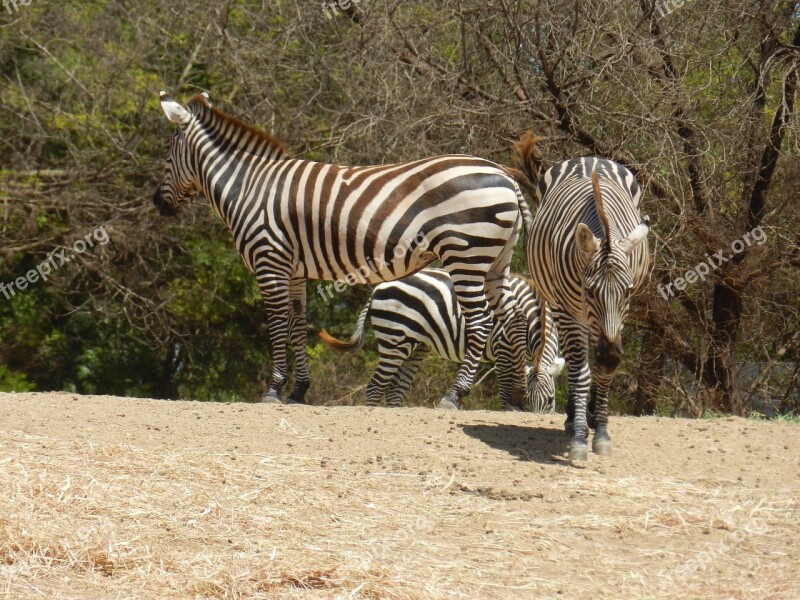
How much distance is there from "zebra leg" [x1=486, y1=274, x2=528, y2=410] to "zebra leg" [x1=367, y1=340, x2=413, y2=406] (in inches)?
39.5

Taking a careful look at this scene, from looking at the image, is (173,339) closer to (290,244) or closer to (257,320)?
(257,320)

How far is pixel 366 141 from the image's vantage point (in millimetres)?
11070


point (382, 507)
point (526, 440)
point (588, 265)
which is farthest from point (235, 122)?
point (382, 507)

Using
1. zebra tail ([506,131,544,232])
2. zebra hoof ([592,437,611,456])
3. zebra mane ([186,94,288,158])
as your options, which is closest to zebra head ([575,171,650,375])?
zebra hoof ([592,437,611,456])

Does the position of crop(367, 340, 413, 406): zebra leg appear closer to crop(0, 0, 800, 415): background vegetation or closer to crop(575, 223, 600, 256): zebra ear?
crop(0, 0, 800, 415): background vegetation

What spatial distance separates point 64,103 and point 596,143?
8141 millimetres

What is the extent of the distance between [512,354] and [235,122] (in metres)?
3.60

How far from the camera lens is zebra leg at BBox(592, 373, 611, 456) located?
21.9ft

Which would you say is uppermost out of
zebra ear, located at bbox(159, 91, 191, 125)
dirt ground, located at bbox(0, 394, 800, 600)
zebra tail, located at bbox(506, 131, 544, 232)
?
zebra ear, located at bbox(159, 91, 191, 125)

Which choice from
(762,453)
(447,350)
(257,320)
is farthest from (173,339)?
(762,453)

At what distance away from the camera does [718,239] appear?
9.96m

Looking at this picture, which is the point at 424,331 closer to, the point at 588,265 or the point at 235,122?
the point at 235,122

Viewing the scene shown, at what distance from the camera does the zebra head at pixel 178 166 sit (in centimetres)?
977

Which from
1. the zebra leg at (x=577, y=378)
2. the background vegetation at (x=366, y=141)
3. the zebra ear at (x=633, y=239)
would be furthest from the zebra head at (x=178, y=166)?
the zebra ear at (x=633, y=239)
